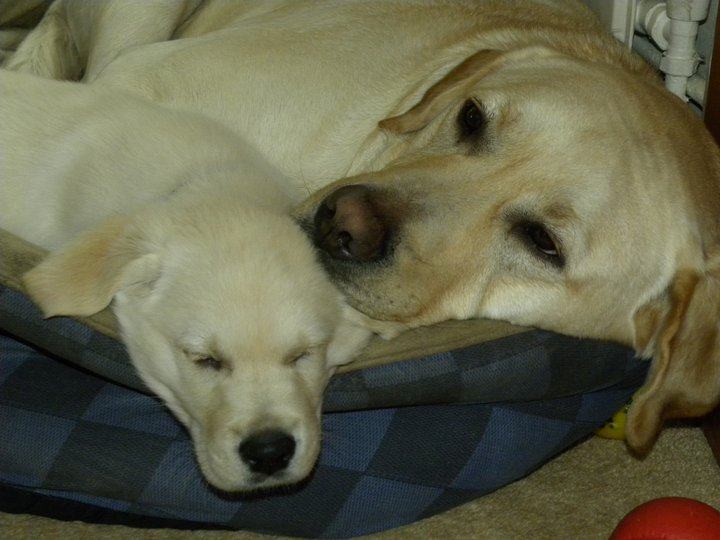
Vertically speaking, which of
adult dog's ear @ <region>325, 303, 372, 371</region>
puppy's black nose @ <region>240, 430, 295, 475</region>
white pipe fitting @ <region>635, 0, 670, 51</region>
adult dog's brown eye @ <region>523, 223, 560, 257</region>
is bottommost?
white pipe fitting @ <region>635, 0, 670, 51</region>

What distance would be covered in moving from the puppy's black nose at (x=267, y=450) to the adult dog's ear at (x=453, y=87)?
2.91 ft

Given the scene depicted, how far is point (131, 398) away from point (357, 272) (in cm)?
68

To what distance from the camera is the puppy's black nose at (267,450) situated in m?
2.17

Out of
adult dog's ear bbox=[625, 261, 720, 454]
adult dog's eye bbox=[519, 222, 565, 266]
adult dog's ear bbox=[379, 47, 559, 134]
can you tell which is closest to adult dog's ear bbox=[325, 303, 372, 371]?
adult dog's eye bbox=[519, 222, 565, 266]

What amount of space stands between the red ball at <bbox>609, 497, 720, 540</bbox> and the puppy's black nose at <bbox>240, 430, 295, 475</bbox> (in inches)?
32.3

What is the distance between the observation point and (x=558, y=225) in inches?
92.2

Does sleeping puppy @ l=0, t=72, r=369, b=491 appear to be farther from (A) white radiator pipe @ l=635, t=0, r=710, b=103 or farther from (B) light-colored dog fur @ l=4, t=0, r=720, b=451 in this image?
(A) white radiator pipe @ l=635, t=0, r=710, b=103

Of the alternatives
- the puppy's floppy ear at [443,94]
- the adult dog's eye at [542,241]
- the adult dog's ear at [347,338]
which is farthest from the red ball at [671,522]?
the puppy's floppy ear at [443,94]

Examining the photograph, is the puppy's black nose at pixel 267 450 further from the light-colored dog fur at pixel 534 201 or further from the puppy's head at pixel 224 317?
the light-colored dog fur at pixel 534 201

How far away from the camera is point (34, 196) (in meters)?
2.76

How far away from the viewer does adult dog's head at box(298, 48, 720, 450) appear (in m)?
2.34

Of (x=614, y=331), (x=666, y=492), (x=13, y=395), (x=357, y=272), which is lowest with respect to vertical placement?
(x=666, y=492)

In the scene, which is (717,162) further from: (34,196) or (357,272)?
(34,196)

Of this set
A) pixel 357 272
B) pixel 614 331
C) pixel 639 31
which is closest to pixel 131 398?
pixel 357 272
